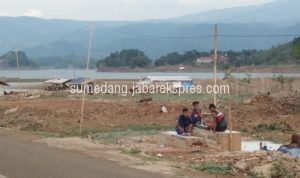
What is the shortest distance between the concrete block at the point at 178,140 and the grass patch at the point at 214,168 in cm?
382

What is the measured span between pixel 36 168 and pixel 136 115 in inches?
672

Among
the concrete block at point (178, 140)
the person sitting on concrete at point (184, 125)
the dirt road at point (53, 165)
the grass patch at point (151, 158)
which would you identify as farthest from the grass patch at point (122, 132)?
the grass patch at point (151, 158)

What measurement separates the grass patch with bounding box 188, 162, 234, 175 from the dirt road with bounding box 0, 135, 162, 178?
1.39 m

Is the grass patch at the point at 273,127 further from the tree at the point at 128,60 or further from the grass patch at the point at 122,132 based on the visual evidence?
the tree at the point at 128,60

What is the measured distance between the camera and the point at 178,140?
18.9 meters

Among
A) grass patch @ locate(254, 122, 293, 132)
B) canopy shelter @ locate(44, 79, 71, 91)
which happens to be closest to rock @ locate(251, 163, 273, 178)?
grass patch @ locate(254, 122, 293, 132)

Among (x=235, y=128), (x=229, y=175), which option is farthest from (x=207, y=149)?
(x=235, y=128)

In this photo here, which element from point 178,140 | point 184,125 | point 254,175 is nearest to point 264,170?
point 254,175

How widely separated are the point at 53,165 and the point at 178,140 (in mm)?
5500

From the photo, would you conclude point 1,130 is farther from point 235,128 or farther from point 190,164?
point 190,164

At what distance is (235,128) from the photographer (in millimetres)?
25609

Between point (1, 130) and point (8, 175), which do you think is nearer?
point (8, 175)

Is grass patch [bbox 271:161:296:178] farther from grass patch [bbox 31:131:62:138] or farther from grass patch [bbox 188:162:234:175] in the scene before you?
grass patch [bbox 31:131:62:138]

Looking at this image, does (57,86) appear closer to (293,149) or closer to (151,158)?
(151,158)
